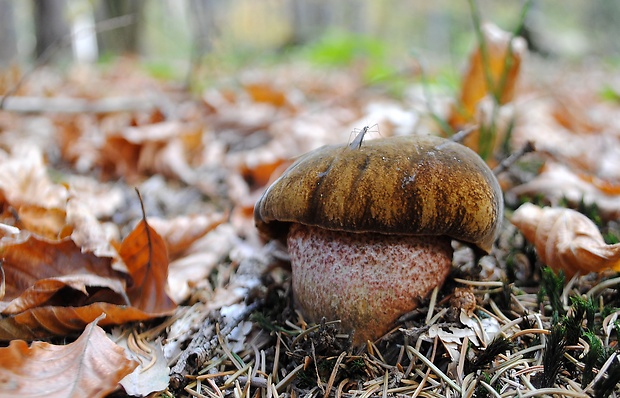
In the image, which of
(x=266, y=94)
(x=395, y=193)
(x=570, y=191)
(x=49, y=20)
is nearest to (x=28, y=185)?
(x=395, y=193)

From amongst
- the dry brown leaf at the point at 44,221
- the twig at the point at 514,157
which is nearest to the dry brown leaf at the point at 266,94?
the twig at the point at 514,157

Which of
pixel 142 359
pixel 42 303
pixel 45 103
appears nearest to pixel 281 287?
pixel 142 359

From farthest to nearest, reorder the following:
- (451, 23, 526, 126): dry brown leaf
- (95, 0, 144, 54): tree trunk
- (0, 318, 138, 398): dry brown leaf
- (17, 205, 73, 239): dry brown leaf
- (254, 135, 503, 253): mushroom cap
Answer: (95, 0, 144, 54): tree trunk < (451, 23, 526, 126): dry brown leaf < (17, 205, 73, 239): dry brown leaf < (254, 135, 503, 253): mushroom cap < (0, 318, 138, 398): dry brown leaf

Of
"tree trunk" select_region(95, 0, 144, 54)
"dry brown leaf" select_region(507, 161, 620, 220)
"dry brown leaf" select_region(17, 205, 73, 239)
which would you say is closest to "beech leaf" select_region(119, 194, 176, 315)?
"dry brown leaf" select_region(17, 205, 73, 239)

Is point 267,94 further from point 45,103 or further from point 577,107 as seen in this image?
point 577,107

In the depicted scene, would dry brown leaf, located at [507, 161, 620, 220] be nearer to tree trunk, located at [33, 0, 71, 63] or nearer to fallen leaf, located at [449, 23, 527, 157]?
fallen leaf, located at [449, 23, 527, 157]

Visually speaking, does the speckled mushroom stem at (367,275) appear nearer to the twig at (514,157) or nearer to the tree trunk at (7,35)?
the twig at (514,157)
